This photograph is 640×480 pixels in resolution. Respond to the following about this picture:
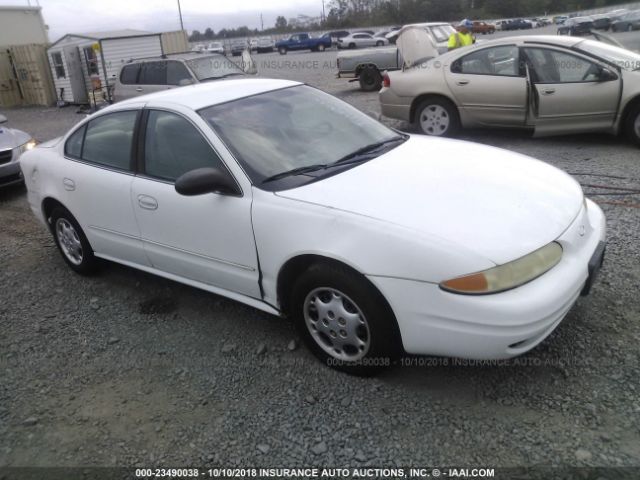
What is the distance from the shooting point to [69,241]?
4531mm

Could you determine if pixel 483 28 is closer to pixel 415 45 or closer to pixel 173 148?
pixel 415 45

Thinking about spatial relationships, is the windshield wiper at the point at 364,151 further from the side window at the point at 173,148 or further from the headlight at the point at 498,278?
the headlight at the point at 498,278

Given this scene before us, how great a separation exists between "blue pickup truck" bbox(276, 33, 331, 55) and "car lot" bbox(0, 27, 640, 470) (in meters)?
43.7

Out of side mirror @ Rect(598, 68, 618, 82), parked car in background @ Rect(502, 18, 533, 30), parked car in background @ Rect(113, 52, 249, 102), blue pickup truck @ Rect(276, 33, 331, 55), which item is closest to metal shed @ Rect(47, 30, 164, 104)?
parked car in background @ Rect(113, 52, 249, 102)

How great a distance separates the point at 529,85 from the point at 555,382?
5.26 metres

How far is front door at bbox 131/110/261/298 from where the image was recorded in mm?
3104

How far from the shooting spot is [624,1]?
58.6 m

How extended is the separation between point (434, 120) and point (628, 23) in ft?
111

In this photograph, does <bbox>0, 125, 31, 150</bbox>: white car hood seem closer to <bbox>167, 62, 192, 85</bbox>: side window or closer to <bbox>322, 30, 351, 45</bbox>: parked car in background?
<bbox>167, 62, 192, 85</bbox>: side window

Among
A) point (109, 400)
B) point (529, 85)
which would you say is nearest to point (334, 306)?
point (109, 400)

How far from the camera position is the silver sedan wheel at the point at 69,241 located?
444 cm

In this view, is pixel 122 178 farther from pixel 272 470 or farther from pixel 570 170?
pixel 570 170

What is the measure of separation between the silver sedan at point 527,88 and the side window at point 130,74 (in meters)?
6.64

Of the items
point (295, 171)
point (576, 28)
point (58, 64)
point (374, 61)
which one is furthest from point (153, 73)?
point (576, 28)
